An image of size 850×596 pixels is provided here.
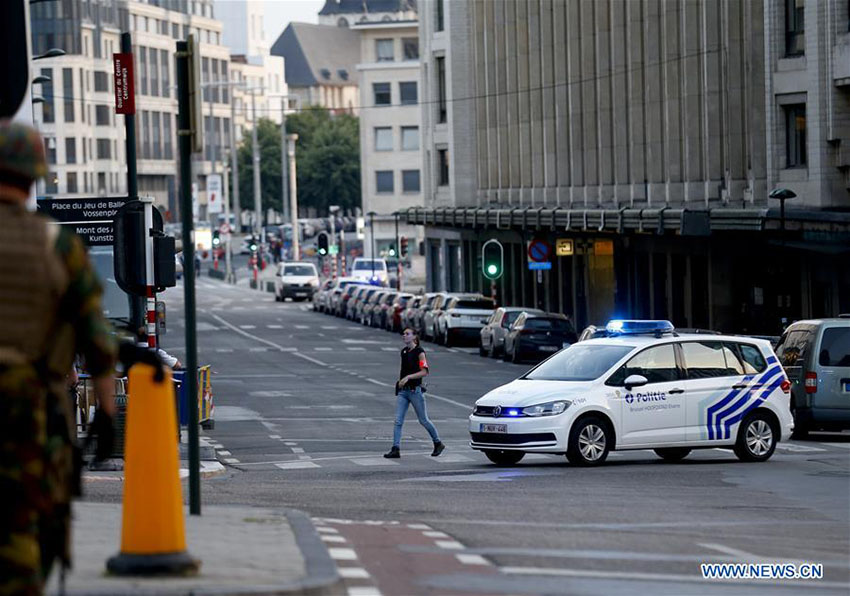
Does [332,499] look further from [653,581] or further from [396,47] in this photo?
[396,47]

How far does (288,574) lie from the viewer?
1048 centimetres

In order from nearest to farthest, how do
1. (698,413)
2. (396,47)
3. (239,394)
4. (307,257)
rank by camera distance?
(698,413) → (239,394) → (396,47) → (307,257)

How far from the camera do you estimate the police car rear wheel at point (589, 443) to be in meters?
23.0

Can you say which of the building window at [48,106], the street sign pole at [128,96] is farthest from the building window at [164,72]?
the street sign pole at [128,96]

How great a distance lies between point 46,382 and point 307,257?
502 ft

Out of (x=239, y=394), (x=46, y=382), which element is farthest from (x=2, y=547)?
(x=239, y=394)

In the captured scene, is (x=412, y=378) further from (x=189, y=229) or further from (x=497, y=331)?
Result: (x=497, y=331)

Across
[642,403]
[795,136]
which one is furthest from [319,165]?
[642,403]

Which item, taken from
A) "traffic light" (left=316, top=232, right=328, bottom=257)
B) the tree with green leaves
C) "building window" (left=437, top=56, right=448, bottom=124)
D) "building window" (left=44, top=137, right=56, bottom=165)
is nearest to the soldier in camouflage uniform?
"building window" (left=437, top=56, right=448, bottom=124)

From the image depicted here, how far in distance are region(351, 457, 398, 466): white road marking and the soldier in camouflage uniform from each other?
53.6 ft

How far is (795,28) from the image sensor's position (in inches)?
1989

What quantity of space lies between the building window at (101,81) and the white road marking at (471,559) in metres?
166

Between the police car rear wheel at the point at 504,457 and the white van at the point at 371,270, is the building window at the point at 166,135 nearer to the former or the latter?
the white van at the point at 371,270

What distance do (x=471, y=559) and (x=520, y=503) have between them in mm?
4979
